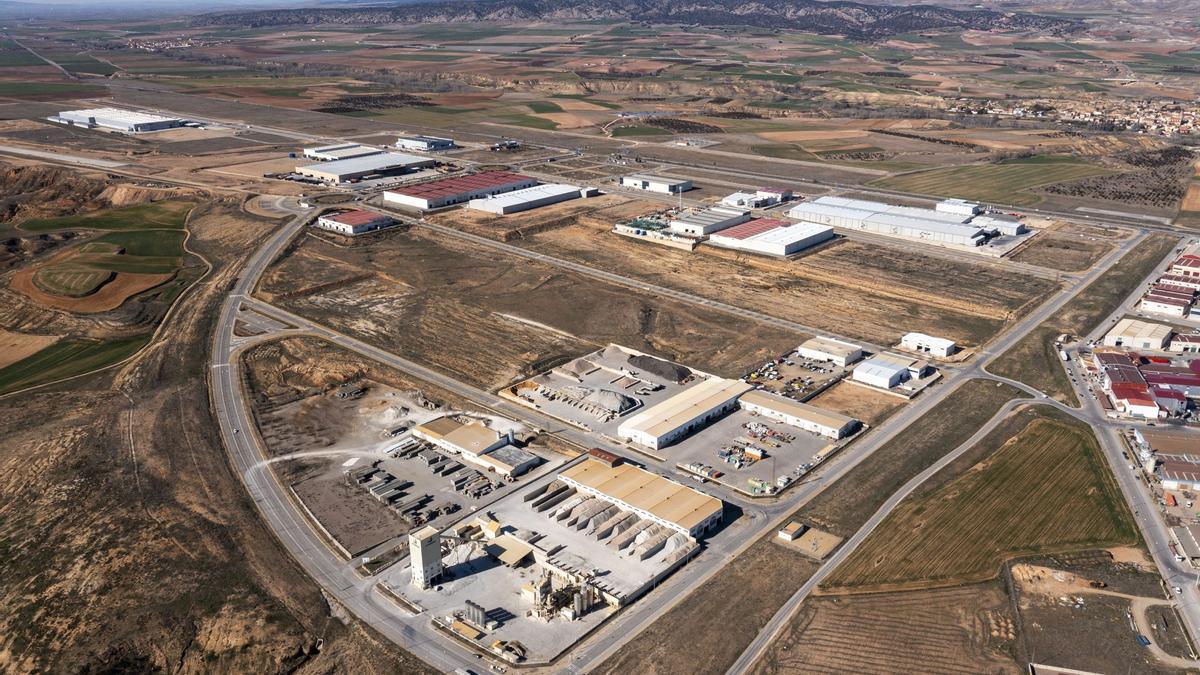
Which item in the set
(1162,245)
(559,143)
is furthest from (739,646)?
(559,143)

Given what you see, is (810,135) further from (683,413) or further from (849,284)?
(683,413)

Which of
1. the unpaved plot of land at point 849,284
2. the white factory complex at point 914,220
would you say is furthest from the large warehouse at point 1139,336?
the white factory complex at point 914,220

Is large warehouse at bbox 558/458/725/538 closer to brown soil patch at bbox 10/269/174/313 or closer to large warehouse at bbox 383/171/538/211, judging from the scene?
brown soil patch at bbox 10/269/174/313

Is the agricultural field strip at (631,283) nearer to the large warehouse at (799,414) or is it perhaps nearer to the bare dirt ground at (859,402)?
the bare dirt ground at (859,402)

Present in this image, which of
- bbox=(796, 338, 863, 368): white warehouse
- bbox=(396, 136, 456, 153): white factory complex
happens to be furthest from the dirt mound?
bbox=(396, 136, 456, 153): white factory complex

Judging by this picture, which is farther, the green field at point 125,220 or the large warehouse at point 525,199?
the large warehouse at point 525,199

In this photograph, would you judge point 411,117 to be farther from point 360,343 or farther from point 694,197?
point 360,343
